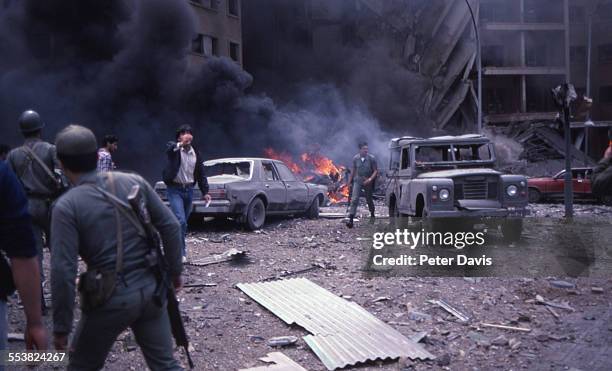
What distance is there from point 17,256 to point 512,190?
818 centimetres

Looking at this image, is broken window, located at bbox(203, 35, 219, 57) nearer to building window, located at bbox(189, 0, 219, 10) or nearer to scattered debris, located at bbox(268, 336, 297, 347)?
building window, located at bbox(189, 0, 219, 10)

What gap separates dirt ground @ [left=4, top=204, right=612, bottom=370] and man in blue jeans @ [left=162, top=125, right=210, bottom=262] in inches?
34.9

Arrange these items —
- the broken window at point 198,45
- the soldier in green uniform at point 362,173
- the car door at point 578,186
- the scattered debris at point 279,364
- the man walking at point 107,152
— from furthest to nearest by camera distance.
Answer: the broken window at point 198,45 → the car door at point 578,186 → the soldier in green uniform at point 362,173 → the man walking at point 107,152 → the scattered debris at point 279,364

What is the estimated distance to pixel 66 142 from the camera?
2.72 m

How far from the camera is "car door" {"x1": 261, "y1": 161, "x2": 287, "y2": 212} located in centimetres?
1189

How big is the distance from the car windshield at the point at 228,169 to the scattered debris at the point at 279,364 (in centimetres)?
737

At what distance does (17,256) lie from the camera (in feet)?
8.55

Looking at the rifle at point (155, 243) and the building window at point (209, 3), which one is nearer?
the rifle at point (155, 243)

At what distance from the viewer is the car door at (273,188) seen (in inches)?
468

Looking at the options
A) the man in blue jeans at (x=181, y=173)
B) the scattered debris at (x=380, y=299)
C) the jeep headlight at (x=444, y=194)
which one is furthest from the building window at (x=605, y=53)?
the scattered debris at (x=380, y=299)

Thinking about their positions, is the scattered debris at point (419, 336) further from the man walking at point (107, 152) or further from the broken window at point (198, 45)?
the broken window at point (198, 45)

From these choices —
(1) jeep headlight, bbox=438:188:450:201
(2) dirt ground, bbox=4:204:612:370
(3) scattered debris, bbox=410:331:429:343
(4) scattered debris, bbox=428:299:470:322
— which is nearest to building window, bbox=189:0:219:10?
(1) jeep headlight, bbox=438:188:450:201

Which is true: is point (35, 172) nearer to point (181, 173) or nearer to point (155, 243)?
point (181, 173)

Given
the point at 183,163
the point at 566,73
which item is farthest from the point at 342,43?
the point at 183,163
